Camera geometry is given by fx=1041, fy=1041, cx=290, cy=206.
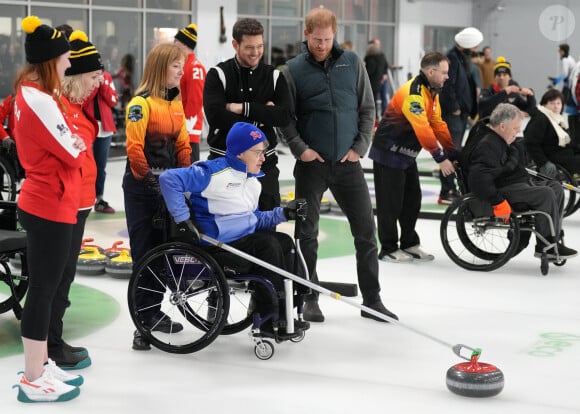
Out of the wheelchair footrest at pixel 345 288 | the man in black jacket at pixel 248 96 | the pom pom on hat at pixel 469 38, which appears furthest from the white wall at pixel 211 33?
the man in black jacket at pixel 248 96

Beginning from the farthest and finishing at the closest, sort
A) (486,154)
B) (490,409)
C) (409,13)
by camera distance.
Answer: (409,13) → (486,154) → (490,409)

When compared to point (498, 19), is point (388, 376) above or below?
below

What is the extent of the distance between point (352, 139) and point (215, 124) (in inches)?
28.1

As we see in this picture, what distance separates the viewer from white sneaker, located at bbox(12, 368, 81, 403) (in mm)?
3842

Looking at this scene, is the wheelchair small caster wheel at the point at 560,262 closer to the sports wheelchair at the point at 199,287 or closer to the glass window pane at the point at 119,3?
the sports wheelchair at the point at 199,287

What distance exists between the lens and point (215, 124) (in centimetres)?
493

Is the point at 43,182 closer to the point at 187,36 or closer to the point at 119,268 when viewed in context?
the point at 119,268

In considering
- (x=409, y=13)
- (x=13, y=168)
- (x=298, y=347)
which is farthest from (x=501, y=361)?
(x=409, y=13)

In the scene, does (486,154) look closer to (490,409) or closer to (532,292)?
(532,292)

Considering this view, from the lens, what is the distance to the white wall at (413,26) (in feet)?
74.1

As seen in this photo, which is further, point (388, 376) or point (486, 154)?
point (486, 154)

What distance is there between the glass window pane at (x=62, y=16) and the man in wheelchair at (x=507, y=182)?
986 centimetres

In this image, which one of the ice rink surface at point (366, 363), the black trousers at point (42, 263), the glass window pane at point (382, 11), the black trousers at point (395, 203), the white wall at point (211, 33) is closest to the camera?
the black trousers at point (42, 263)

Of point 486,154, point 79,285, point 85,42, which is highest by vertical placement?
point 85,42
